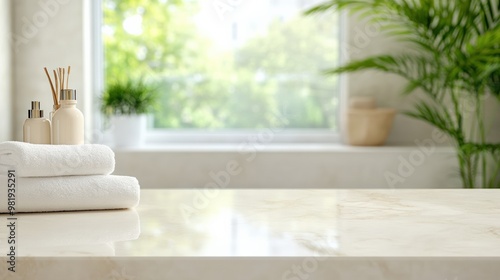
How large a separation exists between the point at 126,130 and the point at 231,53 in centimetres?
69

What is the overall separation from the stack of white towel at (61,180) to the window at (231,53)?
234 centimetres

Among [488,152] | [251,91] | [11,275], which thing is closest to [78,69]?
[251,91]

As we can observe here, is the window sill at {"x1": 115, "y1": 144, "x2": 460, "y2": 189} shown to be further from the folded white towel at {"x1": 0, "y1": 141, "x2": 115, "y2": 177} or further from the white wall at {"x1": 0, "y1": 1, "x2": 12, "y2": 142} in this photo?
the folded white towel at {"x1": 0, "y1": 141, "x2": 115, "y2": 177}

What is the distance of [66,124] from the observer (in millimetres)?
1323

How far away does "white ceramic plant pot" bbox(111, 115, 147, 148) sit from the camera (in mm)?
3279

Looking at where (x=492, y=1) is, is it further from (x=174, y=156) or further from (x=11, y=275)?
(x=11, y=275)

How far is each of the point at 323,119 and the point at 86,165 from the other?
2.46m

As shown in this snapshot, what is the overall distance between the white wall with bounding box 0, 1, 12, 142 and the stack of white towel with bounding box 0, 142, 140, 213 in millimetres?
2013

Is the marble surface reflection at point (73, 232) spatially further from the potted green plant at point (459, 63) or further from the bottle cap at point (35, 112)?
the potted green plant at point (459, 63)

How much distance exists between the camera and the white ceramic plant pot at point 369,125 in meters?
3.26

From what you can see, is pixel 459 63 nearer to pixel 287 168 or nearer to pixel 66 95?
pixel 287 168

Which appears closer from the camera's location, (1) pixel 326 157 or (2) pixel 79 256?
(2) pixel 79 256

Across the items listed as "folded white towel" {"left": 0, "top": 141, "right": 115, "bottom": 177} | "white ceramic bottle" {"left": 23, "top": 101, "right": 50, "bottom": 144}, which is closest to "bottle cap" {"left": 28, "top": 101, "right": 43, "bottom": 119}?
"white ceramic bottle" {"left": 23, "top": 101, "right": 50, "bottom": 144}

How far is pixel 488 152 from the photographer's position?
3172 mm
